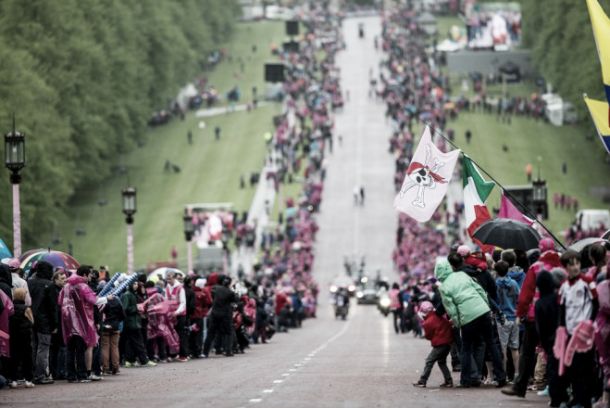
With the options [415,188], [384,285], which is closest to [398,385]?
[415,188]

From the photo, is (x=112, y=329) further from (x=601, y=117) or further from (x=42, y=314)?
(x=601, y=117)

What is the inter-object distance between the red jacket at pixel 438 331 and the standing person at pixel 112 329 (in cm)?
709

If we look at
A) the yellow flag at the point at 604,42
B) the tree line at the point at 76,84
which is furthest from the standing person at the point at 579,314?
the tree line at the point at 76,84

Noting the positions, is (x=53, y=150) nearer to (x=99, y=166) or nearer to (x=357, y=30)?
(x=99, y=166)

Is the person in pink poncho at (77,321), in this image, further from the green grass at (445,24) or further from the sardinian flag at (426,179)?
the green grass at (445,24)

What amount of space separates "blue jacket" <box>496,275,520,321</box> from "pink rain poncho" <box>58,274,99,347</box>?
6.25 m

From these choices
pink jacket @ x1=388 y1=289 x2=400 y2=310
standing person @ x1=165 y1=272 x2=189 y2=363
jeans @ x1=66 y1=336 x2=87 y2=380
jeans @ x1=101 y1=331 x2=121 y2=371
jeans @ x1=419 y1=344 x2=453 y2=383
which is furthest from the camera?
pink jacket @ x1=388 y1=289 x2=400 y2=310

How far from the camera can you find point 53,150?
82.7 m

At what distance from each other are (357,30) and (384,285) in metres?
107

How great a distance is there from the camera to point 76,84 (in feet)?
316

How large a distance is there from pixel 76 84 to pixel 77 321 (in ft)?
212

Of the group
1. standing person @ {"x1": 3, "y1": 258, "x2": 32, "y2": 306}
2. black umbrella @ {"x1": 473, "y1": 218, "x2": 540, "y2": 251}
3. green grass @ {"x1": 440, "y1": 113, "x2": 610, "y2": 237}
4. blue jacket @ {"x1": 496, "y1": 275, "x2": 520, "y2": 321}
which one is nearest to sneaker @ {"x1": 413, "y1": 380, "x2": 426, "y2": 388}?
blue jacket @ {"x1": 496, "y1": 275, "x2": 520, "y2": 321}

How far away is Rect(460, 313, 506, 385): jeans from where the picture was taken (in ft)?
97.1

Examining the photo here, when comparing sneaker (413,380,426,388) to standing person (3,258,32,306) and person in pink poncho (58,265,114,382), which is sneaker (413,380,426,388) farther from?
standing person (3,258,32,306)
